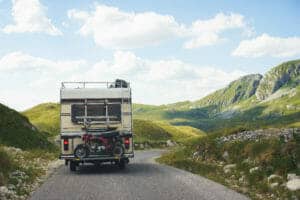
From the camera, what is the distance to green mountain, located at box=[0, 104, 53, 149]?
4219 cm

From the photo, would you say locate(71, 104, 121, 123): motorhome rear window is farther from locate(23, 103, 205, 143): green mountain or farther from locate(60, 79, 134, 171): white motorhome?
locate(23, 103, 205, 143): green mountain

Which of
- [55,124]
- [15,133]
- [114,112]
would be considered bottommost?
[15,133]

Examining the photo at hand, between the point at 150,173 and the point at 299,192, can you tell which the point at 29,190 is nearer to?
the point at 150,173

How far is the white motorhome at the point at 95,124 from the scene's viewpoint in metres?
23.7

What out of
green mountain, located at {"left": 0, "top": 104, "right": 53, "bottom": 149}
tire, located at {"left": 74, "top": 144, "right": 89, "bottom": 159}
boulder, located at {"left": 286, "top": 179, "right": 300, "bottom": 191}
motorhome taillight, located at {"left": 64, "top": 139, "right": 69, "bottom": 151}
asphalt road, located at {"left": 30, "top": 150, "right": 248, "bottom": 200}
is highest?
green mountain, located at {"left": 0, "top": 104, "right": 53, "bottom": 149}

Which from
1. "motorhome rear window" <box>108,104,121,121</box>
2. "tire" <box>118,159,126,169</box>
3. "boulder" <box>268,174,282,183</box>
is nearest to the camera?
"boulder" <box>268,174,282,183</box>

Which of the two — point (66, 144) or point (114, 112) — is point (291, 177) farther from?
point (66, 144)

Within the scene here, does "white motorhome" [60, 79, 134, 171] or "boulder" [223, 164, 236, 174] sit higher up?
"white motorhome" [60, 79, 134, 171]

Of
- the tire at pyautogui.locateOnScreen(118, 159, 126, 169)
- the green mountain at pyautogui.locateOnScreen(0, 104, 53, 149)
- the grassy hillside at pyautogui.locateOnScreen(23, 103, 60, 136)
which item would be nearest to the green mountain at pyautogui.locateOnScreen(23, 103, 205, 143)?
the grassy hillside at pyautogui.locateOnScreen(23, 103, 60, 136)

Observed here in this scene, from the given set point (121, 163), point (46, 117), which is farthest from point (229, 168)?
point (46, 117)

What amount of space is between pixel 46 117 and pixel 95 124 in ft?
233

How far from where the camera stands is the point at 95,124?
24.4 meters

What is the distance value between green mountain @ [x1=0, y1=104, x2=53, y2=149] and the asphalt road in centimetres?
2132

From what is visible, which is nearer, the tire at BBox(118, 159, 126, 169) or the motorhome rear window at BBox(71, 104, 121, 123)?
the motorhome rear window at BBox(71, 104, 121, 123)
